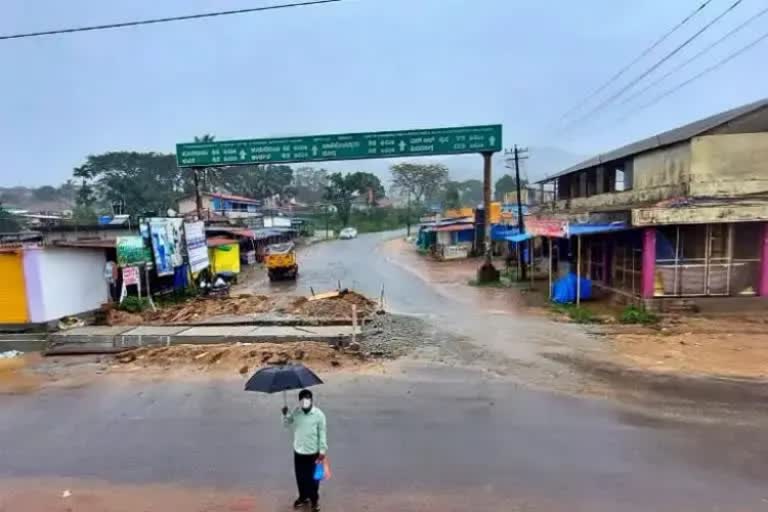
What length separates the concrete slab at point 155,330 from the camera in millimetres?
14820

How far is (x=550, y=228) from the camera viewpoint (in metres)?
22.2

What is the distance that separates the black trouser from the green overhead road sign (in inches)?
898

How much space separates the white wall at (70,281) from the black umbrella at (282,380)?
1299cm

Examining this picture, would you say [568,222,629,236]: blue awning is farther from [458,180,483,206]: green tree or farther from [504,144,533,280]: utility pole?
[458,180,483,206]: green tree

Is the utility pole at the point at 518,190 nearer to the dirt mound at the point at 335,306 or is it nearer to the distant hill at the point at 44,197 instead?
the dirt mound at the point at 335,306

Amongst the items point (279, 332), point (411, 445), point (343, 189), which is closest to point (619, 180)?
point (279, 332)

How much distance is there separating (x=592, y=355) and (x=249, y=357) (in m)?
8.24

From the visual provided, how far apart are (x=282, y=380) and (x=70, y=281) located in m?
14.1

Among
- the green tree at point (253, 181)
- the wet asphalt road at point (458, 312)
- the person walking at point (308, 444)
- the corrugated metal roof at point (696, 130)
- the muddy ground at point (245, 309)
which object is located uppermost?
the green tree at point (253, 181)

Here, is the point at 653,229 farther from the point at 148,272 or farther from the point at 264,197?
the point at 264,197

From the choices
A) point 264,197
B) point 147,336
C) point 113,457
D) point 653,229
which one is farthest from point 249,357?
point 264,197

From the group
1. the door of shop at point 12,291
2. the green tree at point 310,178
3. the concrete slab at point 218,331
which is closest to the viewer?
the concrete slab at point 218,331

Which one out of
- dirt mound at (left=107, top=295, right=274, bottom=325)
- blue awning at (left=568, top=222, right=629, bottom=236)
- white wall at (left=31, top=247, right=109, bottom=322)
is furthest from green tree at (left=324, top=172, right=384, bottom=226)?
white wall at (left=31, top=247, right=109, bottom=322)

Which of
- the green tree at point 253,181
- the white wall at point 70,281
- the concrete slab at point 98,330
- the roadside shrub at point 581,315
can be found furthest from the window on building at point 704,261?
the green tree at point 253,181
